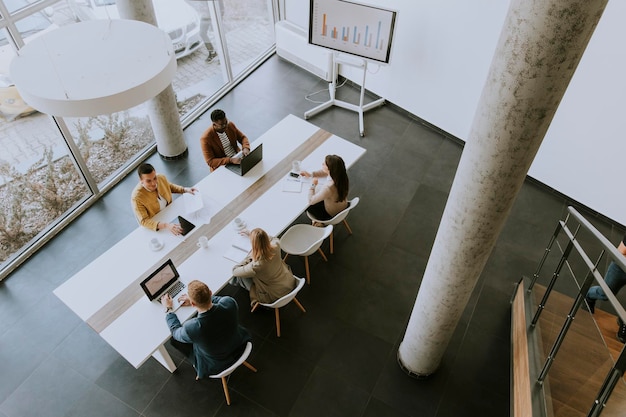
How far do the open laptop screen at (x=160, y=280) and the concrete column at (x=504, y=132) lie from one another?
83.9 inches

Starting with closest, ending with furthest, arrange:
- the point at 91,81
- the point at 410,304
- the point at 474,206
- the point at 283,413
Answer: the point at 91,81 < the point at 474,206 < the point at 283,413 < the point at 410,304

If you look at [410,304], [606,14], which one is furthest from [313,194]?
[606,14]

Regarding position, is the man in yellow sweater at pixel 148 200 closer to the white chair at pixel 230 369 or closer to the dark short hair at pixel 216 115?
the dark short hair at pixel 216 115

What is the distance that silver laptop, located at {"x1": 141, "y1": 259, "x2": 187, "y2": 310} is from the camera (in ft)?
13.0

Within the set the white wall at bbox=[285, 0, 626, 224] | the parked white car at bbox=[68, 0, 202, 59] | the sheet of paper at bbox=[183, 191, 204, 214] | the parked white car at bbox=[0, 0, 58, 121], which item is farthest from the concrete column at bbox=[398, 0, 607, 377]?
the parked white car at bbox=[68, 0, 202, 59]

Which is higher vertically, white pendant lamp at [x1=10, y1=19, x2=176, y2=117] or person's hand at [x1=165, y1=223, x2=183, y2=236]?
white pendant lamp at [x1=10, y1=19, x2=176, y2=117]

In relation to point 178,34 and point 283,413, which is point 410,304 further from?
point 178,34

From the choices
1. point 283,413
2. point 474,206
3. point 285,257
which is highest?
point 474,206

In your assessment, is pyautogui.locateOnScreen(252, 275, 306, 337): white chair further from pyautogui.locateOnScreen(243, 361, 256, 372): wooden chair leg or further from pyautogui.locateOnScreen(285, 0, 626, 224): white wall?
pyautogui.locateOnScreen(285, 0, 626, 224): white wall

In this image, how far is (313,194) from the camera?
495cm

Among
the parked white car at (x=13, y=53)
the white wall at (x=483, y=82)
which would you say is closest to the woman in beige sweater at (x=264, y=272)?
the parked white car at (x=13, y=53)

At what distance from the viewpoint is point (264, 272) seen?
4.19 meters

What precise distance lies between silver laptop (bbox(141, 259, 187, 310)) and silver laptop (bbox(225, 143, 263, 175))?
4.72 feet

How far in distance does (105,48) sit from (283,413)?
331cm
